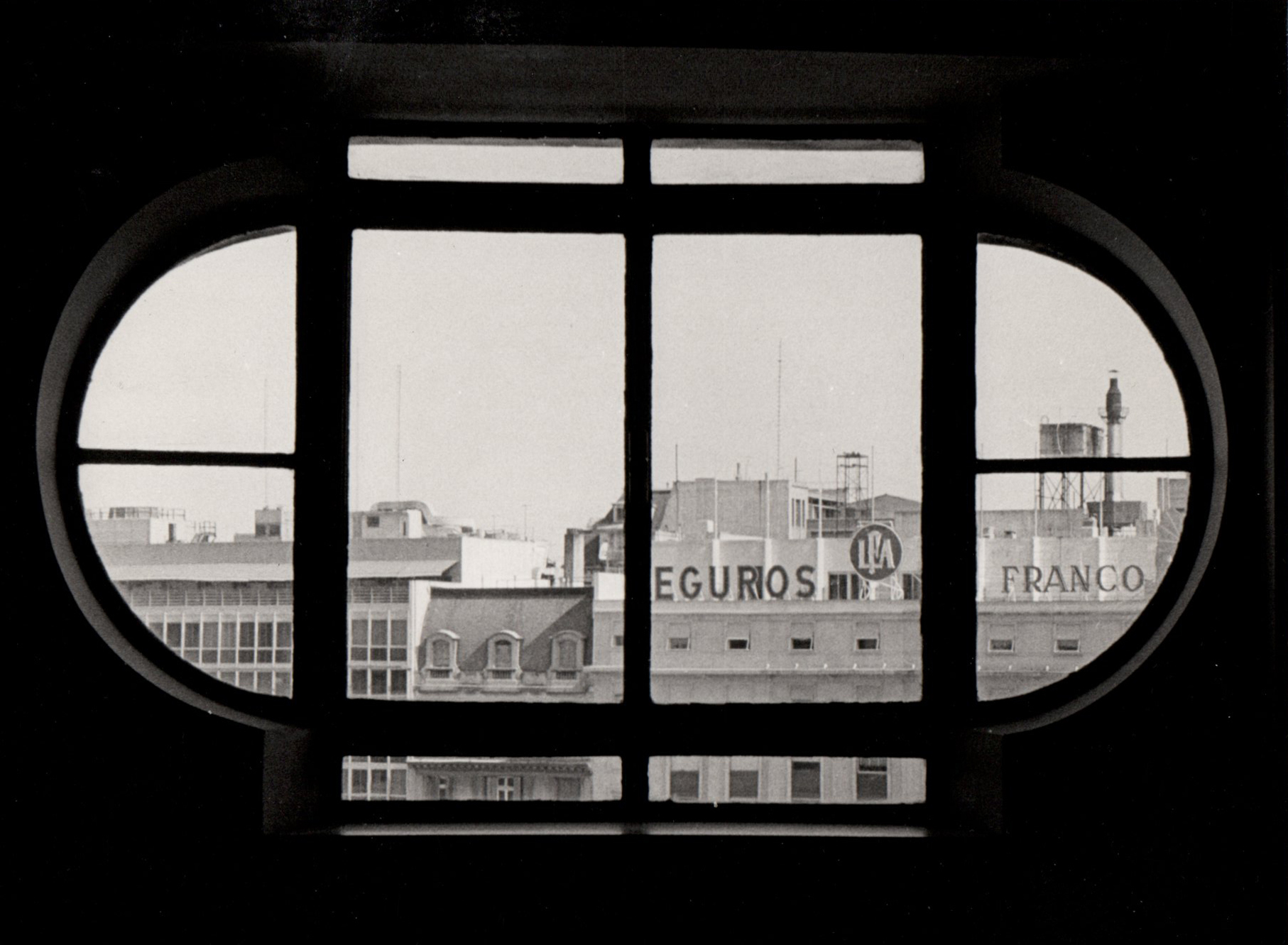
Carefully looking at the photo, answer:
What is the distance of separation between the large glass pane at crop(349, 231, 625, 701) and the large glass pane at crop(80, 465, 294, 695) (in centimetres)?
15

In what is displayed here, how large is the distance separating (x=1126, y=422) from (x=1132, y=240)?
371 mm

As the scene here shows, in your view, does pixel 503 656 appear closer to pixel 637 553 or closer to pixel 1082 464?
pixel 637 553

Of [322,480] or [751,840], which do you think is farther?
[322,480]

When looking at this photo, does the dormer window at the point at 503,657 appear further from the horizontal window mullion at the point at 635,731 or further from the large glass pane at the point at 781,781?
the large glass pane at the point at 781,781

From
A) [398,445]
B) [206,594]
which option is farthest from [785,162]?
[206,594]

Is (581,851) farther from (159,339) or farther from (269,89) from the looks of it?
(269,89)

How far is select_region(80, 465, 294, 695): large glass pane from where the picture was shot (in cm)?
232

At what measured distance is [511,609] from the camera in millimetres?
2402

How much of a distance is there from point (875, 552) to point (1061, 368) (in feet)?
1.72

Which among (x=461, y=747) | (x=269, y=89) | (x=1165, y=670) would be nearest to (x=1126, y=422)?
(x=1165, y=670)

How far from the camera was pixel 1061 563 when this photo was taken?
2.34 metres

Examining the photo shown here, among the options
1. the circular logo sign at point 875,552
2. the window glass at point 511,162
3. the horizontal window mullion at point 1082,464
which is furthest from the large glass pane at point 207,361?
the horizontal window mullion at point 1082,464

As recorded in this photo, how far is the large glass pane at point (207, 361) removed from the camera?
2330 millimetres

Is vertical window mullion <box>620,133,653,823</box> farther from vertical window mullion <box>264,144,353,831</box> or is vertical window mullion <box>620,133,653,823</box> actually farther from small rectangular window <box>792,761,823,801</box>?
vertical window mullion <box>264,144,353,831</box>
